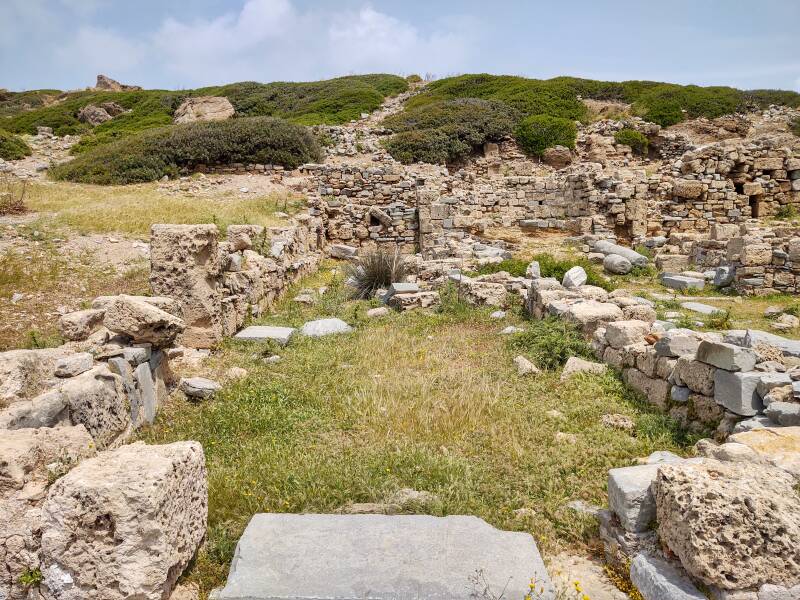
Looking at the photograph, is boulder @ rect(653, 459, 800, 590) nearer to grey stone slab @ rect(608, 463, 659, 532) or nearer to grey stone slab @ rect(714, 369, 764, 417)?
grey stone slab @ rect(608, 463, 659, 532)

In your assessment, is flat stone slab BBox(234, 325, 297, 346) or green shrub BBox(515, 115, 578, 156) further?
green shrub BBox(515, 115, 578, 156)

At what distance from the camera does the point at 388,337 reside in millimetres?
7836

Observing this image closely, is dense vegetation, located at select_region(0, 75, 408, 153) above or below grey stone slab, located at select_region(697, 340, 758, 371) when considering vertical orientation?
above

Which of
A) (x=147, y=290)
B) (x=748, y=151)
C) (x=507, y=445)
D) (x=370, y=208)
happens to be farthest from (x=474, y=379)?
(x=748, y=151)

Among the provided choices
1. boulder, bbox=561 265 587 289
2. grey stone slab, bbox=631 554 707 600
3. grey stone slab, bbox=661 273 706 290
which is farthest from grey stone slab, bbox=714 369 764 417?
grey stone slab, bbox=661 273 706 290

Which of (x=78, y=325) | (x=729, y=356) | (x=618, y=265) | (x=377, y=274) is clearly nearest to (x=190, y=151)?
(x=377, y=274)

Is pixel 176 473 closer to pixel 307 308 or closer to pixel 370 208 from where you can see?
pixel 307 308

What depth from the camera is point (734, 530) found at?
2.67 metres

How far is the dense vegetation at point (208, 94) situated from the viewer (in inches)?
1206

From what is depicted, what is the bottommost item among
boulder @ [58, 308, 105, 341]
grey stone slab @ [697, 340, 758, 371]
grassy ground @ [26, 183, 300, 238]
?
grey stone slab @ [697, 340, 758, 371]

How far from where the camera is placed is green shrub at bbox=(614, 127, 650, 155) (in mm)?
24328

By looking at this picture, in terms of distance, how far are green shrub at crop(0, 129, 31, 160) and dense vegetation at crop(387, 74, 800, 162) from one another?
1595 cm

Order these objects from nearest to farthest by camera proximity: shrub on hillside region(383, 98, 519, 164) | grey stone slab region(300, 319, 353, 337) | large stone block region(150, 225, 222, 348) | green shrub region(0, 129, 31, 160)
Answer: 1. large stone block region(150, 225, 222, 348)
2. grey stone slab region(300, 319, 353, 337)
3. green shrub region(0, 129, 31, 160)
4. shrub on hillside region(383, 98, 519, 164)

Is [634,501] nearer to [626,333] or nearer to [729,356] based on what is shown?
[729,356]
